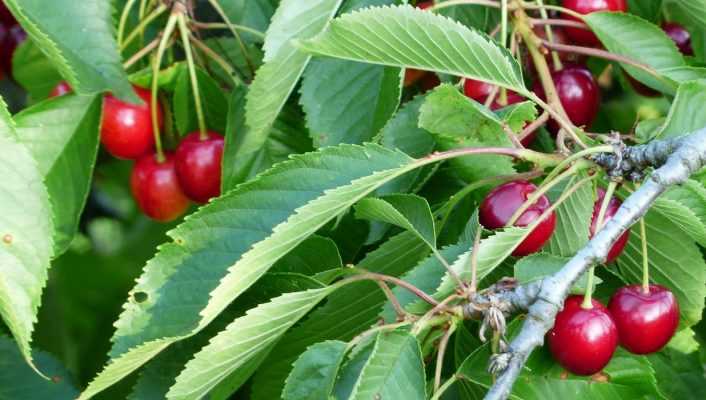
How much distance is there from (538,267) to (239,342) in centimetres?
34

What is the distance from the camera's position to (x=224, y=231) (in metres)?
1.35

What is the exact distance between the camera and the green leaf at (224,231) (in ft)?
4.23

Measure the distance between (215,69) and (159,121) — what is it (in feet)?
0.55

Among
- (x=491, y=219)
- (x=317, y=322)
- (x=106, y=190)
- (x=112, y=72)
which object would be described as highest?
(x=112, y=72)

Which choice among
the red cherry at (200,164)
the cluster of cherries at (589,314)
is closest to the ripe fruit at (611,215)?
the cluster of cherries at (589,314)

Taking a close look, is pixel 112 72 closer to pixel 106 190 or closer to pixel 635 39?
pixel 635 39

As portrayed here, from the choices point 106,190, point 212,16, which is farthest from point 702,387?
point 106,190

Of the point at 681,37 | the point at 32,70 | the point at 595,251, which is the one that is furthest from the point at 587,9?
the point at 32,70

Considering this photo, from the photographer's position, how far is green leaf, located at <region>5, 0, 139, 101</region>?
1493mm

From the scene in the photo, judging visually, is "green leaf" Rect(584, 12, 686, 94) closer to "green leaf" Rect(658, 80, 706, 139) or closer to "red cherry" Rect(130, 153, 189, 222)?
"green leaf" Rect(658, 80, 706, 139)

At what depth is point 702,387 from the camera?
5.74ft

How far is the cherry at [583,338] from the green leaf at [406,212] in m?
0.17

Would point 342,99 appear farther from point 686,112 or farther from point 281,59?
point 686,112

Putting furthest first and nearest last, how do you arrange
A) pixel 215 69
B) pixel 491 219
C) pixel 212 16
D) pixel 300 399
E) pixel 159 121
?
pixel 212 16 < pixel 215 69 < pixel 159 121 < pixel 491 219 < pixel 300 399
